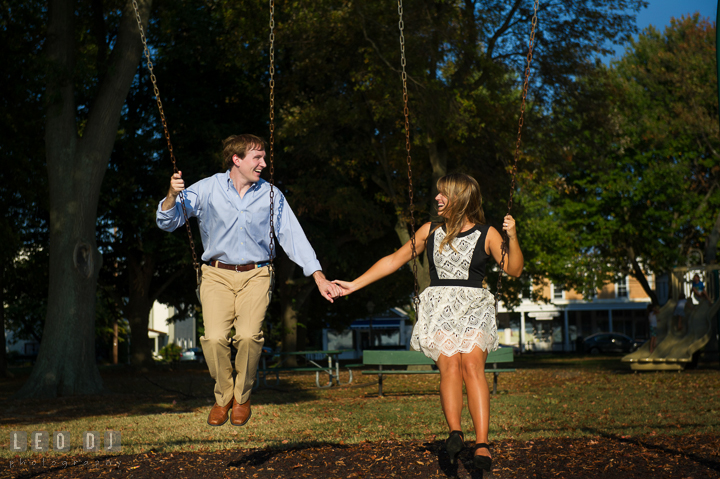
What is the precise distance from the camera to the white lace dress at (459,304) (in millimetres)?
5591

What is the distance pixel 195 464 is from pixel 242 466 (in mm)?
444

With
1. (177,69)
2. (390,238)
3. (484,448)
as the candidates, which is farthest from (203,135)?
(484,448)

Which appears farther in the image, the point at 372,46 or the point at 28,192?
the point at 28,192

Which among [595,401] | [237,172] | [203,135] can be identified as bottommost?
[595,401]

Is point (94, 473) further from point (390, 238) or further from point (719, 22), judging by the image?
point (390, 238)

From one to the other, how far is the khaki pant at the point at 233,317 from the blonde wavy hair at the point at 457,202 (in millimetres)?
1468

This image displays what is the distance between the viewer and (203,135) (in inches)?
878

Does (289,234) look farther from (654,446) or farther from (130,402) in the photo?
(130,402)

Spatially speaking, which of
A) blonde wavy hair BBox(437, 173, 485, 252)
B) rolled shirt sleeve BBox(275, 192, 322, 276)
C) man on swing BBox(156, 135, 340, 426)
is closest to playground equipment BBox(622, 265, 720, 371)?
blonde wavy hair BBox(437, 173, 485, 252)

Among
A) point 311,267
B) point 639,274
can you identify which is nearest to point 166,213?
point 311,267

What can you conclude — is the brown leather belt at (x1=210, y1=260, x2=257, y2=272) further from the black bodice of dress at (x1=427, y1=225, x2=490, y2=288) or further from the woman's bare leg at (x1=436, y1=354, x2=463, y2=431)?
the woman's bare leg at (x1=436, y1=354, x2=463, y2=431)

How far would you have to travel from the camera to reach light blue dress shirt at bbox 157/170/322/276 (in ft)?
19.6

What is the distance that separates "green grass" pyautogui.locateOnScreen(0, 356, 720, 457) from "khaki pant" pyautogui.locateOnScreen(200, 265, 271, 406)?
225 cm

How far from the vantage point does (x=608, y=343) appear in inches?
1997
